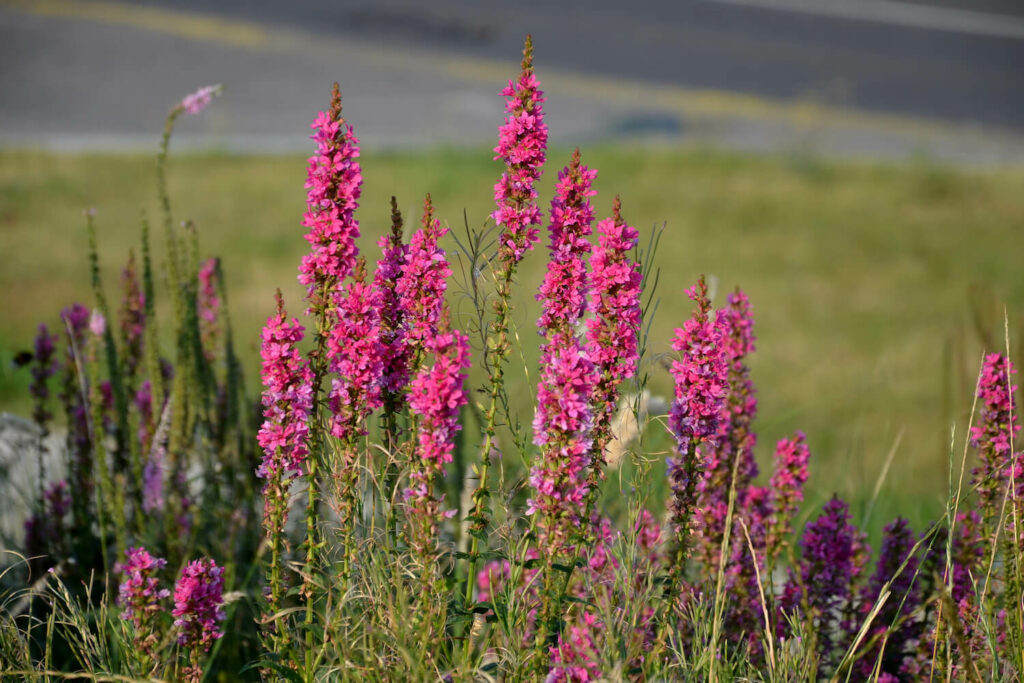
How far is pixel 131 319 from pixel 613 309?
1.68 m

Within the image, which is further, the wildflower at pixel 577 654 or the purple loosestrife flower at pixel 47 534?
the purple loosestrife flower at pixel 47 534

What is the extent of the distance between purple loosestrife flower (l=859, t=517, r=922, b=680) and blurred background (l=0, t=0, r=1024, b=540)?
50 cm

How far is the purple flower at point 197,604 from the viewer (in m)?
1.97

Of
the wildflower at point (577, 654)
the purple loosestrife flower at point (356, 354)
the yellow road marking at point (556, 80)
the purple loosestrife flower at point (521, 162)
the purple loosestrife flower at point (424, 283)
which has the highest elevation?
the yellow road marking at point (556, 80)

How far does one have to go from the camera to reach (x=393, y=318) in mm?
1938

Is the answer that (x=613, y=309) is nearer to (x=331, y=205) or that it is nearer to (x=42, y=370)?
(x=331, y=205)

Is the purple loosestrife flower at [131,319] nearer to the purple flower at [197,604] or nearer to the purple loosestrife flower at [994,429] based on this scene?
the purple flower at [197,604]

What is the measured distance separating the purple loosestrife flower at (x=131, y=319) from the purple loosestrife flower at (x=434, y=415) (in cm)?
137

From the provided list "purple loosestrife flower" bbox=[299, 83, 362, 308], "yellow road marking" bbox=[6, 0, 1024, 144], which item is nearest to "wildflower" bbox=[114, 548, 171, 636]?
"purple loosestrife flower" bbox=[299, 83, 362, 308]

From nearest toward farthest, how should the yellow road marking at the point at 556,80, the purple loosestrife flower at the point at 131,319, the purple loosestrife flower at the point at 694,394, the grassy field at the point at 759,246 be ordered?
the purple loosestrife flower at the point at 694,394, the purple loosestrife flower at the point at 131,319, the grassy field at the point at 759,246, the yellow road marking at the point at 556,80

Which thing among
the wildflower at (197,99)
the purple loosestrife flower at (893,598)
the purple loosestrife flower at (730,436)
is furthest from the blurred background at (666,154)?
the wildflower at (197,99)

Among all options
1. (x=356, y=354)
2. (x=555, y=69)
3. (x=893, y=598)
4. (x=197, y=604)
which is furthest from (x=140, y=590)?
(x=555, y=69)

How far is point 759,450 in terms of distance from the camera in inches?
190

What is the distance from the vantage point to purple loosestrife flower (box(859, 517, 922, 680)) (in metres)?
2.46
